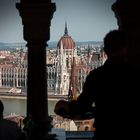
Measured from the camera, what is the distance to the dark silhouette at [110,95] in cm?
169

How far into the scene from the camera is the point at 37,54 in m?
3.40

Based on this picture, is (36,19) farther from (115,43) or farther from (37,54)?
(115,43)

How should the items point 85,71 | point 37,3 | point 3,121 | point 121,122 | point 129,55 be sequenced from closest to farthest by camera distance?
point 121,122 < point 3,121 < point 129,55 < point 37,3 < point 85,71

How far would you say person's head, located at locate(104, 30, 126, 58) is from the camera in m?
1.74

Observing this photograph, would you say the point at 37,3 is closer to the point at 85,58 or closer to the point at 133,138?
the point at 133,138

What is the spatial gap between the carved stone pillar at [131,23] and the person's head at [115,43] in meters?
1.05

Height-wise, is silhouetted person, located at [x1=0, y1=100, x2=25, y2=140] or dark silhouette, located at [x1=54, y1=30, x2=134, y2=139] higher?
dark silhouette, located at [x1=54, y1=30, x2=134, y2=139]

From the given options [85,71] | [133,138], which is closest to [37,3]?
A: [133,138]

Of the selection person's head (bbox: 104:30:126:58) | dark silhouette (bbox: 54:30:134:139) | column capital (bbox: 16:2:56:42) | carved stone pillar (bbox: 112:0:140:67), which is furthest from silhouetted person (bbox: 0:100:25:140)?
column capital (bbox: 16:2:56:42)

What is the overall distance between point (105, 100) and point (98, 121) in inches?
3.5

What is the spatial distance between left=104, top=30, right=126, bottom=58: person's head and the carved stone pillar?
1055mm

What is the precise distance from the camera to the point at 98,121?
1716 millimetres

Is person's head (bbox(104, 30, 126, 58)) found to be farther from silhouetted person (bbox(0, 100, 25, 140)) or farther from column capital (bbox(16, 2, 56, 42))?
column capital (bbox(16, 2, 56, 42))

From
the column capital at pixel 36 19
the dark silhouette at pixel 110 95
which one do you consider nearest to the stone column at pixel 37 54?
the column capital at pixel 36 19
